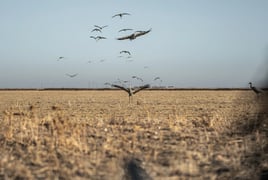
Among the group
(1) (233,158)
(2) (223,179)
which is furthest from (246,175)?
(1) (233,158)

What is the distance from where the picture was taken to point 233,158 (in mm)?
8539

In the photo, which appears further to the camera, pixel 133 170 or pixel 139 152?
pixel 139 152

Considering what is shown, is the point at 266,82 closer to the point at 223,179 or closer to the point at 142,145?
the point at 223,179

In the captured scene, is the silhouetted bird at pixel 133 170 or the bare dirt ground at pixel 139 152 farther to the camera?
the bare dirt ground at pixel 139 152

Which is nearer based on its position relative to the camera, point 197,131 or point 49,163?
point 49,163

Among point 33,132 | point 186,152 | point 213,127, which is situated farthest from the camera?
point 213,127

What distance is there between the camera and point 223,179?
723cm

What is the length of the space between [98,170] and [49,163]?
1.18 m

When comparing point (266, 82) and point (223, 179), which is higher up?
point (266, 82)

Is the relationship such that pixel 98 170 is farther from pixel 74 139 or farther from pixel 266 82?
pixel 266 82

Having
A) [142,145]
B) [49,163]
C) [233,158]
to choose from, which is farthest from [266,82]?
[49,163]

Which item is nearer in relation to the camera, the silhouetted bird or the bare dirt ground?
the silhouetted bird

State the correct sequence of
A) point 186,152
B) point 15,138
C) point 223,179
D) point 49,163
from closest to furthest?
point 223,179, point 49,163, point 186,152, point 15,138

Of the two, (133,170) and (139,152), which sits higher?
(139,152)
